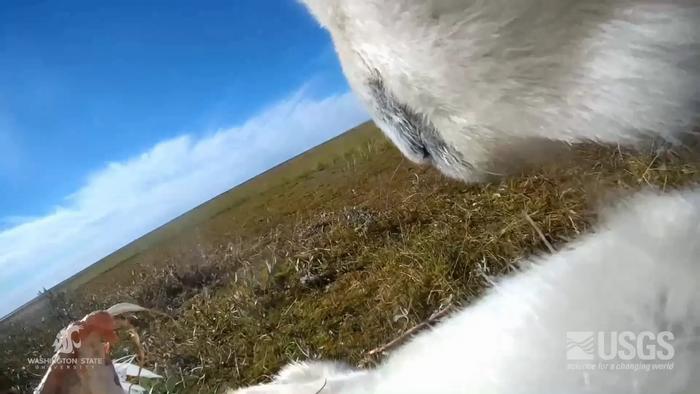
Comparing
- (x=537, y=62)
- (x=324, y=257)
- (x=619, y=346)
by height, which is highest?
(x=537, y=62)

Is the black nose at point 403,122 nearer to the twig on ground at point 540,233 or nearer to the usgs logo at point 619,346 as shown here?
the twig on ground at point 540,233

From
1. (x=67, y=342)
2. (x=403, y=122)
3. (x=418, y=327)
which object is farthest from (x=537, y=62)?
(x=67, y=342)

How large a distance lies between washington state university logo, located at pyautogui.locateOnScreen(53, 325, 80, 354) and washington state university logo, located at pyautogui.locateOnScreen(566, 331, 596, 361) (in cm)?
63

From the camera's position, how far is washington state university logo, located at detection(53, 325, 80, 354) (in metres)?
0.90

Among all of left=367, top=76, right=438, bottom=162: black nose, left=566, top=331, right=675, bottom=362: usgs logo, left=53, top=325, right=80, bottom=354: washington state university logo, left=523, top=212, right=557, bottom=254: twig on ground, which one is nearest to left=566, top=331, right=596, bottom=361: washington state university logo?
left=566, top=331, right=675, bottom=362: usgs logo

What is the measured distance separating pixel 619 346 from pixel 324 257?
385 mm

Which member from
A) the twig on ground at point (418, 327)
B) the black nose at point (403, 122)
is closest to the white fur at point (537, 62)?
the black nose at point (403, 122)

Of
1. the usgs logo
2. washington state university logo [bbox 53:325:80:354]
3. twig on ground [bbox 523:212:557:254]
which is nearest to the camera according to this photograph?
the usgs logo

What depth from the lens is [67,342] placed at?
909mm

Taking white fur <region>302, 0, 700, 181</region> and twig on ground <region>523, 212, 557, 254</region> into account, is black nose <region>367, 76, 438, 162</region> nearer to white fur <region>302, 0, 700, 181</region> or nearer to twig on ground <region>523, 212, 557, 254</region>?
white fur <region>302, 0, 700, 181</region>

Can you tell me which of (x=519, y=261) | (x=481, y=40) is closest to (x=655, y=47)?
(x=481, y=40)

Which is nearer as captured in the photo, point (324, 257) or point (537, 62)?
point (537, 62)

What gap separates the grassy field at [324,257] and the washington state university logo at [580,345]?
14 cm

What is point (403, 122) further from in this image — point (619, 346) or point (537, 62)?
point (619, 346)
